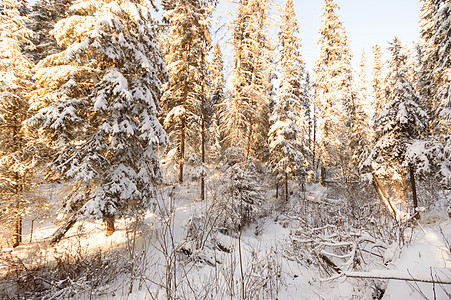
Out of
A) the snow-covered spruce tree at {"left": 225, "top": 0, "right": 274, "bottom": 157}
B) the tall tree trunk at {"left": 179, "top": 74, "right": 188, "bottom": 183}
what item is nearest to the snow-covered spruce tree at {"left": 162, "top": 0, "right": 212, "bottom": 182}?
the tall tree trunk at {"left": 179, "top": 74, "right": 188, "bottom": 183}

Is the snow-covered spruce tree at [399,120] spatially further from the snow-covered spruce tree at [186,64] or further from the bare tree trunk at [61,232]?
the bare tree trunk at [61,232]

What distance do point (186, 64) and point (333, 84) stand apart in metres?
13.5

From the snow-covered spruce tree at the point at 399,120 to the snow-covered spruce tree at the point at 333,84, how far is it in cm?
725

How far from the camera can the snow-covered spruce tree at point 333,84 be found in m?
18.1

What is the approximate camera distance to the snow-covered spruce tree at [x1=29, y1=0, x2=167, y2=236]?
7.17 m

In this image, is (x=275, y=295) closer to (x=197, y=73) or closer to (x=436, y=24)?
(x=197, y=73)

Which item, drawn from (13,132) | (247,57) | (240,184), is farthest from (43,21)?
(240,184)

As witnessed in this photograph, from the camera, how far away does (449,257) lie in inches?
101

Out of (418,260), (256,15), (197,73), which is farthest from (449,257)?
(197,73)

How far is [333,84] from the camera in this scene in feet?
61.1

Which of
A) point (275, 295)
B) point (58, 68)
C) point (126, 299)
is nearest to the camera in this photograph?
point (126, 299)

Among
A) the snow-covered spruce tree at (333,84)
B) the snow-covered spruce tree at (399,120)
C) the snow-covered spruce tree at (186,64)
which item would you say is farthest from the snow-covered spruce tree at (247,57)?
the snow-covered spruce tree at (333,84)

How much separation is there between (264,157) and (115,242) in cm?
1851

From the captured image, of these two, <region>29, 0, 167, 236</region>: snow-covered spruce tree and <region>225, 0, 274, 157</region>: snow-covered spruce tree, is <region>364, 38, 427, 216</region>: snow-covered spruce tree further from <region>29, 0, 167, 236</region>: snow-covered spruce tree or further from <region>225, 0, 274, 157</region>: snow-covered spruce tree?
<region>29, 0, 167, 236</region>: snow-covered spruce tree
